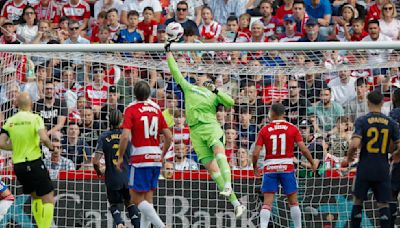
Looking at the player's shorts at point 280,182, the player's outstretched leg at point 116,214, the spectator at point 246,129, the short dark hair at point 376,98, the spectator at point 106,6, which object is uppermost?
the spectator at point 106,6

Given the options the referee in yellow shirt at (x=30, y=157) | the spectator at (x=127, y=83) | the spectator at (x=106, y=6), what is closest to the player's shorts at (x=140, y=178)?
the referee in yellow shirt at (x=30, y=157)

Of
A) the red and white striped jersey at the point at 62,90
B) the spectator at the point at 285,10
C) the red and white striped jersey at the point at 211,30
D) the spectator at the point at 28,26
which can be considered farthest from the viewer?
the spectator at the point at 28,26

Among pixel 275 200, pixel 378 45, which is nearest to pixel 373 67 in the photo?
pixel 378 45

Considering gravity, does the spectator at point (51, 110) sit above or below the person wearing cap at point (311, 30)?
below

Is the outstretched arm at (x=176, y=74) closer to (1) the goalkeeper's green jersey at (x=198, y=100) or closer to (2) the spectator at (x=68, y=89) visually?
(1) the goalkeeper's green jersey at (x=198, y=100)

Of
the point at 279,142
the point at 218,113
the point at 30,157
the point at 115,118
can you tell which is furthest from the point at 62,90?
the point at 279,142

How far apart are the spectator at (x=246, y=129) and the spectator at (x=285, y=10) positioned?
14.4 feet

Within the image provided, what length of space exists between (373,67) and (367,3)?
5.02 metres

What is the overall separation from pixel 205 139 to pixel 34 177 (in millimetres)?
2493

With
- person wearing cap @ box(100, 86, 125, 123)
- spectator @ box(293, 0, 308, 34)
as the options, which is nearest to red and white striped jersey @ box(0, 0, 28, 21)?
spectator @ box(293, 0, 308, 34)

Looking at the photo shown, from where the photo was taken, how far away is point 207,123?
20.3 meters

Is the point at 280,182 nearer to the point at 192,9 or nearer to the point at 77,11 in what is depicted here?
the point at 192,9

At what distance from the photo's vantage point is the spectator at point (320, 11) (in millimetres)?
26078

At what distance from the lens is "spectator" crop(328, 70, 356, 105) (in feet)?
72.5
